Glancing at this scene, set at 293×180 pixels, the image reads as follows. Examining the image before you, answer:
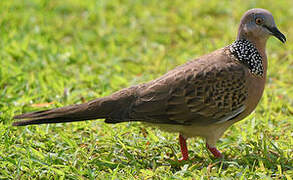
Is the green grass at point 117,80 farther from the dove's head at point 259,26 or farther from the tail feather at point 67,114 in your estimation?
the dove's head at point 259,26

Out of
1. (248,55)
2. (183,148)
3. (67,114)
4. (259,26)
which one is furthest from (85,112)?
(259,26)

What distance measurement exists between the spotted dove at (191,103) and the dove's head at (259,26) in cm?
27

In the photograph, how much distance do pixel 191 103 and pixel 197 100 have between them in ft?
0.19

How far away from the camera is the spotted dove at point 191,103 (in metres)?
4.26

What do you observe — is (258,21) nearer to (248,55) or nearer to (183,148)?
(248,55)

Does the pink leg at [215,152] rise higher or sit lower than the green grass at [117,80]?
lower

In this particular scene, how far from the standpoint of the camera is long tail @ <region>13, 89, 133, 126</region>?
13.7ft

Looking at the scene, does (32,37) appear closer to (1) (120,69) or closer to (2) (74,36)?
(2) (74,36)

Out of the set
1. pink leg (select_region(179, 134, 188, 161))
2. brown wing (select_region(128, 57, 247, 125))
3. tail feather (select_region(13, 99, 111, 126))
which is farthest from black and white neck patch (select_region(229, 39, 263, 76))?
tail feather (select_region(13, 99, 111, 126))

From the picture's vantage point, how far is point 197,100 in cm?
429

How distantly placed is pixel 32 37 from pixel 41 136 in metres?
2.63

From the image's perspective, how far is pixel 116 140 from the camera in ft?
14.8

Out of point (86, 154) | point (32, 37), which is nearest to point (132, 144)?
point (86, 154)

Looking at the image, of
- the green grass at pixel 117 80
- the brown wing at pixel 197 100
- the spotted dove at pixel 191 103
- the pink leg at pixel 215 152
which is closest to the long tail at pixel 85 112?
the spotted dove at pixel 191 103
